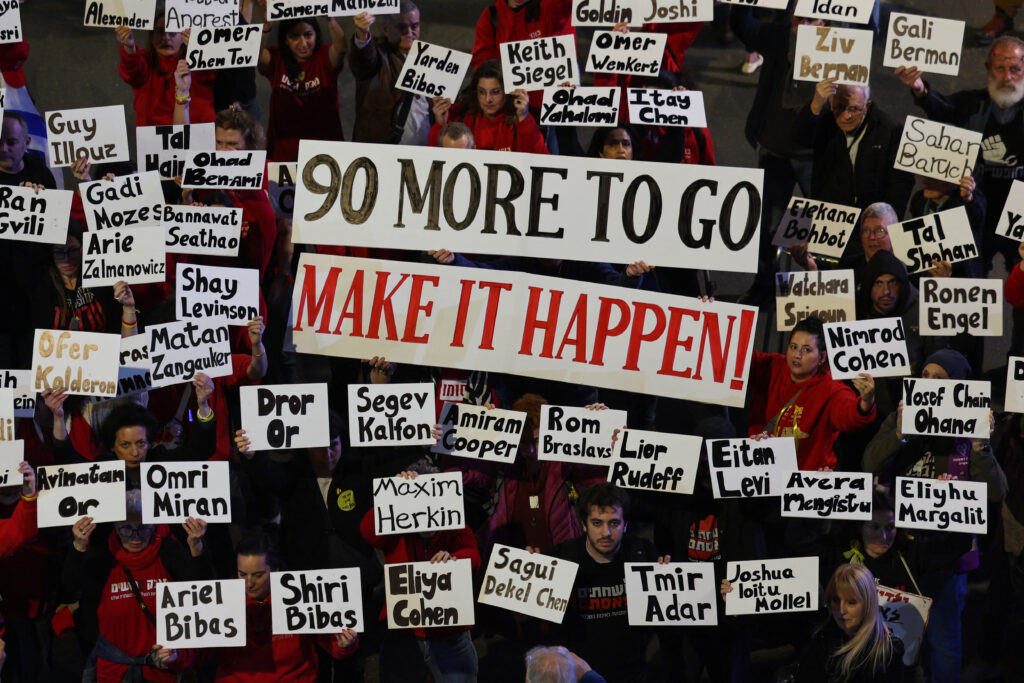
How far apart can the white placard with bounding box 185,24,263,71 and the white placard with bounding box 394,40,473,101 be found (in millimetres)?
902

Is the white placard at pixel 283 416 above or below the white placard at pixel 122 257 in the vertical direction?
below

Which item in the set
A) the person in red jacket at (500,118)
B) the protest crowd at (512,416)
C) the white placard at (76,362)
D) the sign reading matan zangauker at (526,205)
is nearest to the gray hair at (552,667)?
the protest crowd at (512,416)

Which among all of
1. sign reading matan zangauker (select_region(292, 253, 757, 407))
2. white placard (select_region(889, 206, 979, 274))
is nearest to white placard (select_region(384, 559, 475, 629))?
sign reading matan zangauker (select_region(292, 253, 757, 407))

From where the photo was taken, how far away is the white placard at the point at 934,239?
28.4 ft

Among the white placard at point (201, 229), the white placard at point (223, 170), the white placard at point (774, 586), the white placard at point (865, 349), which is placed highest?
the white placard at point (223, 170)

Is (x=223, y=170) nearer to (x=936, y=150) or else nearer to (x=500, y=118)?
(x=500, y=118)

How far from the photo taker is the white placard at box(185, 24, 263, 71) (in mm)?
9312

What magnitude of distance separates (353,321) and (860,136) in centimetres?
330

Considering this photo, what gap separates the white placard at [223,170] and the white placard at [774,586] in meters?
3.45

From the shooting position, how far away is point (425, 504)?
8023 mm

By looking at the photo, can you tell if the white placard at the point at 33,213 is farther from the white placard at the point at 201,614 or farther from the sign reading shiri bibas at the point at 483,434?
the sign reading shiri bibas at the point at 483,434

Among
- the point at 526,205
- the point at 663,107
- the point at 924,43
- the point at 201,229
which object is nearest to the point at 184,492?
the point at 201,229

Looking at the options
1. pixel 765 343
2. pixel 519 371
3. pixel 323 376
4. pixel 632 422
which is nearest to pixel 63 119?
pixel 323 376

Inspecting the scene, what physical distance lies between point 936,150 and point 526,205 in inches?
97.0
